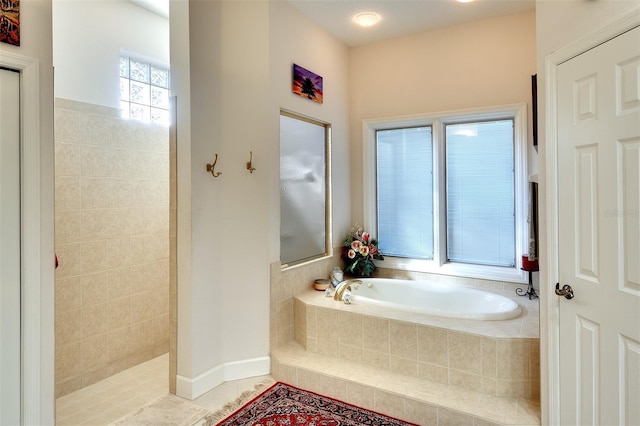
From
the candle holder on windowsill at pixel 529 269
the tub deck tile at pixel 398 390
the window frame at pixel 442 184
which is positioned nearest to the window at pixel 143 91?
the window frame at pixel 442 184

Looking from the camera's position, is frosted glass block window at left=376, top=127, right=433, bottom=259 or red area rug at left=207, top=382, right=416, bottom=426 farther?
frosted glass block window at left=376, top=127, right=433, bottom=259

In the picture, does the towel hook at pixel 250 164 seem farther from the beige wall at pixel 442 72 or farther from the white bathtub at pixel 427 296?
the beige wall at pixel 442 72

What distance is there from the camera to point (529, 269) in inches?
124

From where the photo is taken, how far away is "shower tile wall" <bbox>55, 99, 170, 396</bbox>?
2.75 meters

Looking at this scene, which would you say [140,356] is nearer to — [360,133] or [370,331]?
[370,331]

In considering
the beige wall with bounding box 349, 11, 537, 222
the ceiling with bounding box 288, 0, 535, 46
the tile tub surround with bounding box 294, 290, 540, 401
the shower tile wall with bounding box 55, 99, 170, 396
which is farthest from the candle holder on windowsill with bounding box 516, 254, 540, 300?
the shower tile wall with bounding box 55, 99, 170, 396

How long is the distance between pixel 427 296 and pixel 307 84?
2256mm

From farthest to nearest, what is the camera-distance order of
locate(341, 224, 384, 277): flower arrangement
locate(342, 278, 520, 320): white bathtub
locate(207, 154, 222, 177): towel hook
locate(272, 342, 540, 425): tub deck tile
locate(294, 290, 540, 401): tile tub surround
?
locate(341, 224, 384, 277): flower arrangement → locate(342, 278, 520, 320): white bathtub → locate(207, 154, 222, 177): towel hook → locate(294, 290, 540, 401): tile tub surround → locate(272, 342, 540, 425): tub deck tile

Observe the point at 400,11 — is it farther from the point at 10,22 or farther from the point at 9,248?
the point at 9,248

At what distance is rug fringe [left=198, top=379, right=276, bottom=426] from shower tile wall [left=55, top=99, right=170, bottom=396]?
1193 millimetres

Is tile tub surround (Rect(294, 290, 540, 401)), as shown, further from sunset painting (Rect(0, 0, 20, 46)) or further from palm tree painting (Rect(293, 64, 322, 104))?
sunset painting (Rect(0, 0, 20, 46))

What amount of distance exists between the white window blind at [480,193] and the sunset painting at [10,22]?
3.36 m

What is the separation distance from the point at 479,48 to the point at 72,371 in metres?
4.33

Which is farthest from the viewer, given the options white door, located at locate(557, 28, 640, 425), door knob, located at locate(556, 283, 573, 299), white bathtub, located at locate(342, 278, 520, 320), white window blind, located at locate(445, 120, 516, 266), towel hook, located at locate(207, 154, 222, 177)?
white window blind, located at locate(445, 120, 516, 266)
